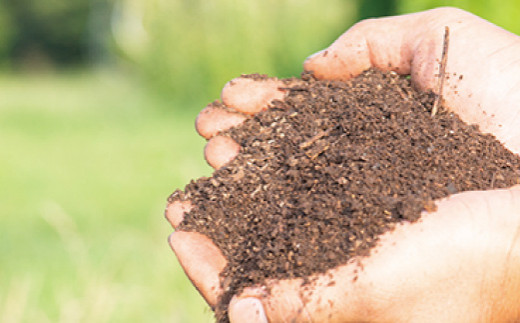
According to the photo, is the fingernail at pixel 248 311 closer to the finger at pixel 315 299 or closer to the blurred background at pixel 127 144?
the finger at pixel 315 299

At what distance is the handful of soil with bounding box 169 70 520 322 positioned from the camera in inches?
55.9

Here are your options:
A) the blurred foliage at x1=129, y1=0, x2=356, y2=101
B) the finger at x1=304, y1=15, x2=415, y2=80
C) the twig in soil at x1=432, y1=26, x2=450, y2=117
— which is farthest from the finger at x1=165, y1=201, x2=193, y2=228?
the blurred foliage at x1=129, y1=0, x2=356, y2=101

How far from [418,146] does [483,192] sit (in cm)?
21

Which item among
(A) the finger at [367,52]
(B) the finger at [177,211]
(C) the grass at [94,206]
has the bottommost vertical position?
(A) the finger at [367,52]

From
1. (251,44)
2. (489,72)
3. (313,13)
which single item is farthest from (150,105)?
(489,72)

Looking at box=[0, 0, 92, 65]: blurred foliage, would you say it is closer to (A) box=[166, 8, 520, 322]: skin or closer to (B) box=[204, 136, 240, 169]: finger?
(B) box=[204, 136, 240, 169]: finger

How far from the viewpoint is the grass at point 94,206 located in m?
3.04

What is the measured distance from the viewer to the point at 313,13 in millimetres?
9977

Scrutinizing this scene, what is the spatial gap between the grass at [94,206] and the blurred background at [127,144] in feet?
0.05

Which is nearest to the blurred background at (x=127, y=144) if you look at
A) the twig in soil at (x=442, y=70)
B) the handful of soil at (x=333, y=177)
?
the handful of soil at (x=333, y=177)

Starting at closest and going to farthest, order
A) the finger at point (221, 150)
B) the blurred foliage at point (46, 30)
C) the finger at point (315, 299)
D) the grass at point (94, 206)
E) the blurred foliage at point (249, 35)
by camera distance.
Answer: the finger at point (315, 299) → the finger at point (221, 150) → the grass at point (94, 206) → the blurred foliage at point (249, 35) → the blurred foliage at point (46, 30)

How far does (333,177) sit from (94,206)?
443cm

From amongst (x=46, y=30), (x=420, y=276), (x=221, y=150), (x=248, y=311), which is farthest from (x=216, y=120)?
(x=46, y=30)

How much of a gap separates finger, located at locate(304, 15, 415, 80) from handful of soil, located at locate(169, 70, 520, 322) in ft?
0.41
